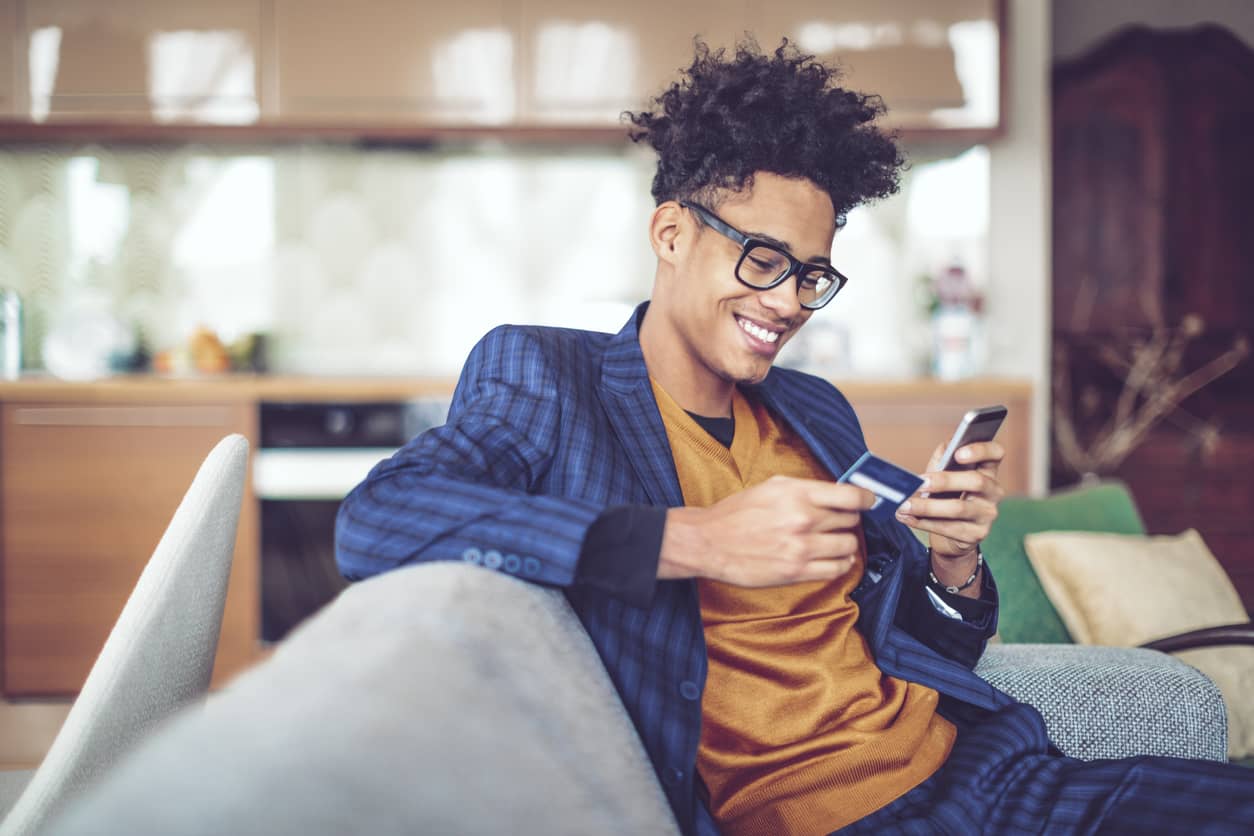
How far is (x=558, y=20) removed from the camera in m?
3.45

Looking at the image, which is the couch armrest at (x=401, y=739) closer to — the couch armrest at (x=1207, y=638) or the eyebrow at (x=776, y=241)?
the eyebrow at (x=776, y=241)

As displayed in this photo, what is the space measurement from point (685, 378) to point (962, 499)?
39 cm

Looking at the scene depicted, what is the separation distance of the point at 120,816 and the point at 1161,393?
464 centimetres

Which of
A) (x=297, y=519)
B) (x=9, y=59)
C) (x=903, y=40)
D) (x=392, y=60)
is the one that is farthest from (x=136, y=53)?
(x=903, y=40)

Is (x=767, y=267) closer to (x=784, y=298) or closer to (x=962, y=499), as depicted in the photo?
(x=784, y=298)

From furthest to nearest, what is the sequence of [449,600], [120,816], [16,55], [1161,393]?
[1161,393] < [16,55] < [449,600] < [120,816]

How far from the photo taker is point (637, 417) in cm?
124

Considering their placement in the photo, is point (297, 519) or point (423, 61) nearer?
point (297, 519)

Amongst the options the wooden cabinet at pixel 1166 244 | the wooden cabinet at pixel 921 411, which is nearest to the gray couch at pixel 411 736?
the wooden cabinet at pixel 921 411

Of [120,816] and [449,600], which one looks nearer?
[120,816]

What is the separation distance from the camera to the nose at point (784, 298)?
49.3 inches

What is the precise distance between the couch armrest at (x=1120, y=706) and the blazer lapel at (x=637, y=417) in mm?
600

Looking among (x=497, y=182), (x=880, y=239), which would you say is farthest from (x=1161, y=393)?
(x=497, y=182)

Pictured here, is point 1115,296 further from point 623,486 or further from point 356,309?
point 623,486
